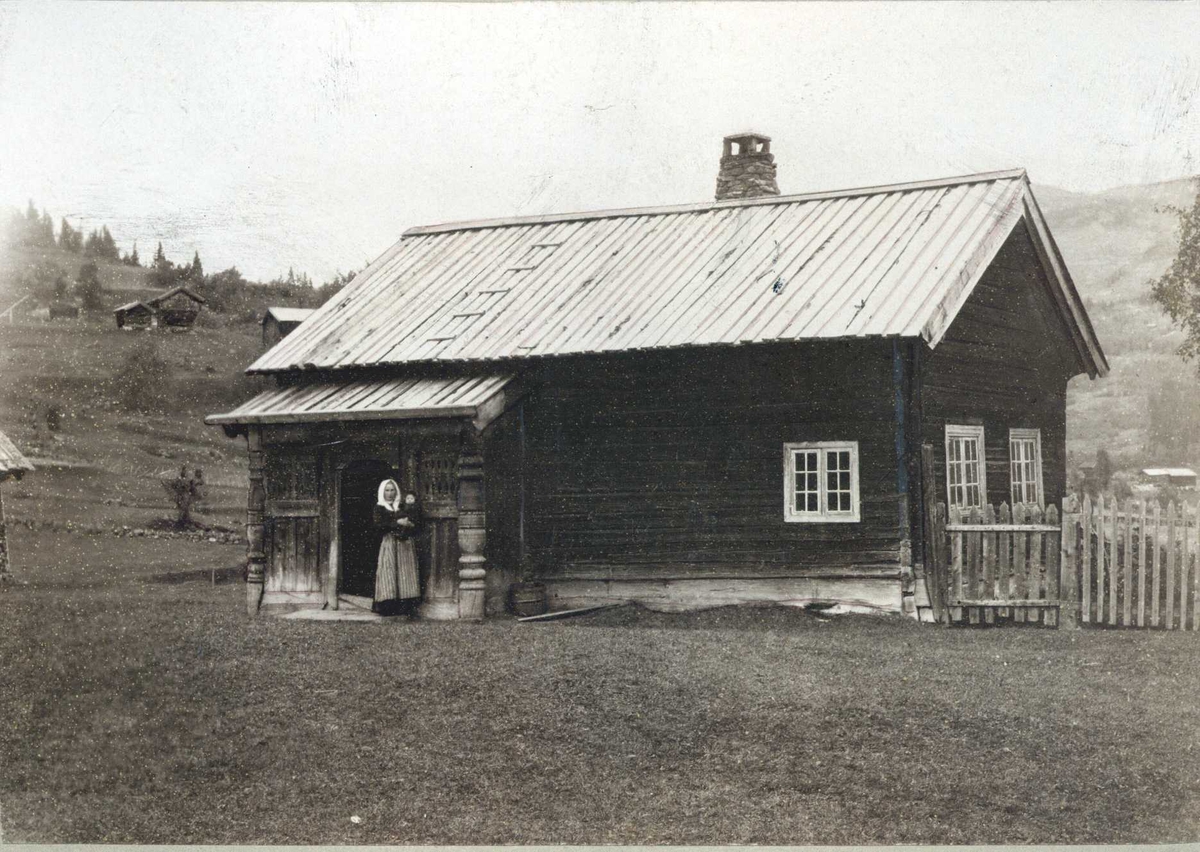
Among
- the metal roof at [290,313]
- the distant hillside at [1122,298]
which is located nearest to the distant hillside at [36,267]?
the metal roof at [290,313]

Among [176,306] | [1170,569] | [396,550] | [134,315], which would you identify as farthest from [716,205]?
[134,315]

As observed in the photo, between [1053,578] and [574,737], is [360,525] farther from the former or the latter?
[1053,578]

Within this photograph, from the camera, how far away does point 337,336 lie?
1706 centimetres

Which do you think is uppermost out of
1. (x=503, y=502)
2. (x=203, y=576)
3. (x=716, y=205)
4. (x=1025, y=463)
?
(x=716, y=205)

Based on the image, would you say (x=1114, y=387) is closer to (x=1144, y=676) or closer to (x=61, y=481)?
(x=1144, y=676)

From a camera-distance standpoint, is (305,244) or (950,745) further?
(305,244)

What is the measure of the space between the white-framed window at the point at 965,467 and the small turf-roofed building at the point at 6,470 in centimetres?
1042

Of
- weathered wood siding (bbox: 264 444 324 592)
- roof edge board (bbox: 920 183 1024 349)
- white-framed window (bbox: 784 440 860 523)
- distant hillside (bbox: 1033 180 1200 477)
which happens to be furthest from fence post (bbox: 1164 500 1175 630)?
weathered wood siding (bbox: 264 444 324 592)

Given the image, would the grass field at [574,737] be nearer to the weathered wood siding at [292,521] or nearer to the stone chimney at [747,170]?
the weathered wood siding at [292,521]

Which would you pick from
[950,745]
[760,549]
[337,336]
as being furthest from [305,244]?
[950,745]

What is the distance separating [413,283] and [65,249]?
7406 millimetres

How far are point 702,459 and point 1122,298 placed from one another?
5.55m

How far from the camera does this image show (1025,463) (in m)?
17.0

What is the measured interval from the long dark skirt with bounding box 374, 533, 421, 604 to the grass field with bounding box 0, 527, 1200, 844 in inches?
109
